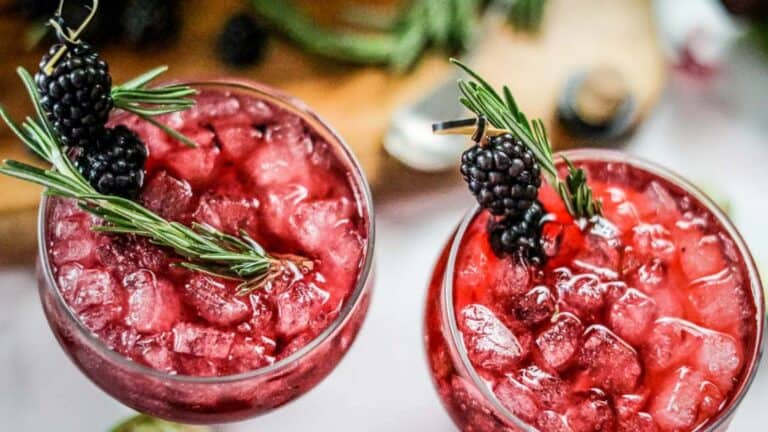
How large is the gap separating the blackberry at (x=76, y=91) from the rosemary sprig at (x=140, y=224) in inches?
1.3

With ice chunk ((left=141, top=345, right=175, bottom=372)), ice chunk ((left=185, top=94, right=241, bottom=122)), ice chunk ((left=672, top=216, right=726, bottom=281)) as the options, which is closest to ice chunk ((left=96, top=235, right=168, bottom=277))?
ice chunk ((left=141, top=345, right=175, bottom=372))

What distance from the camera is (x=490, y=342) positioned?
134 centimetres

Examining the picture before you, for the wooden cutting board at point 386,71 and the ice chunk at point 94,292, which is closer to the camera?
the ice chunk at point 94,292

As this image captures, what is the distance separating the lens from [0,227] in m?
1.75

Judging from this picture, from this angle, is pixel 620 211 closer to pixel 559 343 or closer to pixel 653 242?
pixel 653 242

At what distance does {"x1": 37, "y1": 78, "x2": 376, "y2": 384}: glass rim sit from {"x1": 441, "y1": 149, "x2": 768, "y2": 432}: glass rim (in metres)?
0.12

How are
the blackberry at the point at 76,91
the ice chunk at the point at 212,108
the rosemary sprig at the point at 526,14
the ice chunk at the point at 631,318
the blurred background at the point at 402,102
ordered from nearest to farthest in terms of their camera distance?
the blackberry at the point at 76,91, the ice chunk at the point at 631,318, the ice chunk at the point at 212,108, the blurred background at the point at 402,102, the rosemary sprig at the point at 526,14

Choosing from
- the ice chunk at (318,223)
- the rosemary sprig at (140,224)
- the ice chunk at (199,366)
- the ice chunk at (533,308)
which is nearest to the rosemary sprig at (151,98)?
the rosemary sprig at (140,224)

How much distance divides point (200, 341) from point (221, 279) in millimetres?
93

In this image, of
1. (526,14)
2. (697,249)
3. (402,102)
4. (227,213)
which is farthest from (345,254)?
(526,14)

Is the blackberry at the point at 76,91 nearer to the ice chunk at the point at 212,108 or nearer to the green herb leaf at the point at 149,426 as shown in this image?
the ice chunk at the point at 212,108

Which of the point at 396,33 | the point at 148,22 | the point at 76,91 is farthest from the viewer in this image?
the point at 396,33

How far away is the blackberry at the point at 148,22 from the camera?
1895 mm

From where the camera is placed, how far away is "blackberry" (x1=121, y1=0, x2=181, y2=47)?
189cm
